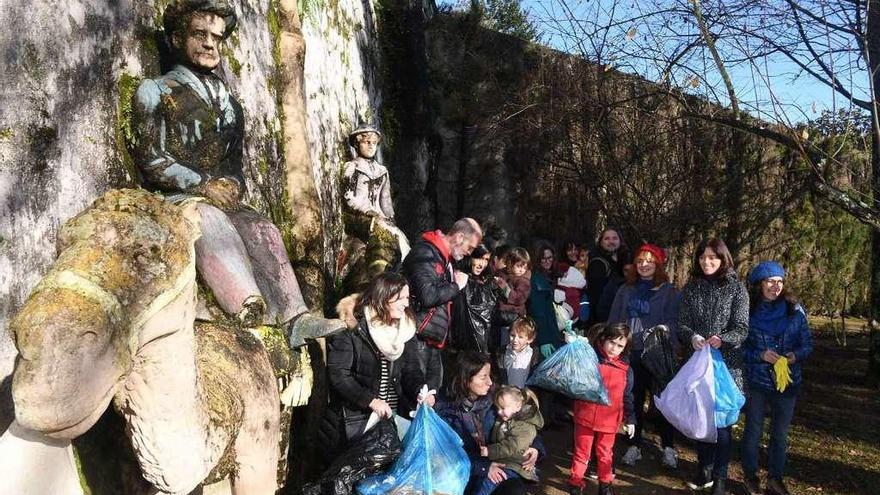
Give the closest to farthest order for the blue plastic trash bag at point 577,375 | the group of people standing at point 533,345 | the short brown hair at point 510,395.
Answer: the group of people standing at point 533,345 < the short brown hair at point 510,395 < the blue plastic trash bag at point 577,375

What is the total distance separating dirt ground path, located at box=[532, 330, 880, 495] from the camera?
559cm

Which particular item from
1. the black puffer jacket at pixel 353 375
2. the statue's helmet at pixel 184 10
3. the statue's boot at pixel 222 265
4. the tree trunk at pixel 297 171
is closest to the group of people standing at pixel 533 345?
the black puffer jacket at pixel 353 375

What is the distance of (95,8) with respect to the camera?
92.3 inches

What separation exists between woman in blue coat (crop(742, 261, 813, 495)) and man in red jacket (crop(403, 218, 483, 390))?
2.16m

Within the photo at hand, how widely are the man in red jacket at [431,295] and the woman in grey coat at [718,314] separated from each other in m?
1.72

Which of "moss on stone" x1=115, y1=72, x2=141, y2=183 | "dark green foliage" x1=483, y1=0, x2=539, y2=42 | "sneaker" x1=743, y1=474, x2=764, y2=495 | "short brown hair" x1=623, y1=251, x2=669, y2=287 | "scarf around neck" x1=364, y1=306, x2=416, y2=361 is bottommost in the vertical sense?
"sneaker" x1=743, y1=474, x2=764, y2=495

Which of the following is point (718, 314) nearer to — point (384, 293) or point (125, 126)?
point (384, 293)

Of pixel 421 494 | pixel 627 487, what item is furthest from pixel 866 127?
pixel 421 494

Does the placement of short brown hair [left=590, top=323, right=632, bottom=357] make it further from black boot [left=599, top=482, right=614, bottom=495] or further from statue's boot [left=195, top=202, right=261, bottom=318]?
statue's boot [left=195, top=202, right=261, bottom=318]

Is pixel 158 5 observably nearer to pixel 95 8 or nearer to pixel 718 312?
pixel 95 8

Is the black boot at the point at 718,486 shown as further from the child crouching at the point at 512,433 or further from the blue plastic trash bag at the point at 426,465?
the blue plastic trash bag at the point at 426,465

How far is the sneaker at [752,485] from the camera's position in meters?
5.35

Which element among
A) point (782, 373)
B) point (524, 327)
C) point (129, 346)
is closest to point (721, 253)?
point (782, 373)

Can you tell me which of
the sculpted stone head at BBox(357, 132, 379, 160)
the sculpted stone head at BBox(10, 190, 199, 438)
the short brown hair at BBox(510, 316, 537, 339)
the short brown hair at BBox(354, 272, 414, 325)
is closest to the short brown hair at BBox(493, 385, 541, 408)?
the short brown hair at BBox(354, 272, 414, 325)
